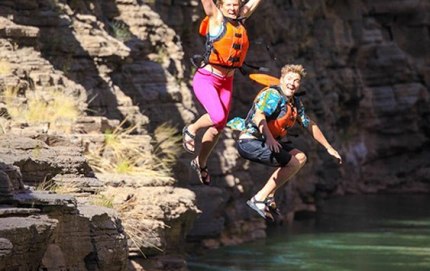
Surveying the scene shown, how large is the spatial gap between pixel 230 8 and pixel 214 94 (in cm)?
95

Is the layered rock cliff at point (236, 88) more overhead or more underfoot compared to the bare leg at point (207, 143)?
more overhead

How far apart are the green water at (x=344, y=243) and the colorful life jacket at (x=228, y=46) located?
17133mm

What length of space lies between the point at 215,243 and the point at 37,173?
17226mm

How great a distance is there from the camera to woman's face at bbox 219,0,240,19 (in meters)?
14.5

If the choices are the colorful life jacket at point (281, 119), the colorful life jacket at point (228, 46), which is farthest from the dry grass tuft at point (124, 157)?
the colorful life jacket at point (228, 46)

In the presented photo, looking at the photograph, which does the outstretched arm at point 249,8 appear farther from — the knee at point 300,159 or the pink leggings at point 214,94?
the knee at point 300,159

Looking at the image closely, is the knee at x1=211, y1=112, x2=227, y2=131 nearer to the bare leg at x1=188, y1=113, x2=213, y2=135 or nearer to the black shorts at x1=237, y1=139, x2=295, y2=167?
the bare leg at x1=188, y1=113, x2=213, y2=135

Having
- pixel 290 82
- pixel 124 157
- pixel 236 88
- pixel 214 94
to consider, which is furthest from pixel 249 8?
pixel 236 88

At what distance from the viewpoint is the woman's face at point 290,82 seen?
48.2 feet

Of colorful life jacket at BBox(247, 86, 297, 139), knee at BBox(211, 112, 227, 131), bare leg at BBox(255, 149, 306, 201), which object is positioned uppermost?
colorful life jacket at BBox(247, 86, 297, 139)

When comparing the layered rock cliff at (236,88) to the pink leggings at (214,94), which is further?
the layered rock cliff at (236,88)

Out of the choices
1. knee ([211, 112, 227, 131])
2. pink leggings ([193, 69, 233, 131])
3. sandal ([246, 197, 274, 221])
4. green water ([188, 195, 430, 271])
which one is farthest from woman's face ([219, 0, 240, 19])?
green water ([188, 195, 430, 271])

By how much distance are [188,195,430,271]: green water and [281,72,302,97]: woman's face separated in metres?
16.8

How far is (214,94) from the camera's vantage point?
14.2 metres
